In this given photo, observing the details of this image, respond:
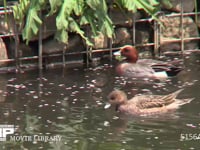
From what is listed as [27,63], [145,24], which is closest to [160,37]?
[145,24]

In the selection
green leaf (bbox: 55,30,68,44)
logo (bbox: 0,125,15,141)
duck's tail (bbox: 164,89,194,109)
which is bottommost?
logo (bbox: 0,125,15,141)

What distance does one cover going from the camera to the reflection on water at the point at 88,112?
29.8ft

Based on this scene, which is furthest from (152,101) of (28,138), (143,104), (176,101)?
(28,138)

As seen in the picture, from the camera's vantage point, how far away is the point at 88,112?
1029cm

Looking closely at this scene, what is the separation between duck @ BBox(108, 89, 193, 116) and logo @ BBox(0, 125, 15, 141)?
4.71 feet

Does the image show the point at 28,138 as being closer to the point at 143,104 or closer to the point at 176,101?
the point at 143,104

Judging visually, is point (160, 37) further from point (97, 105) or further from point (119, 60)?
point (97, 105)

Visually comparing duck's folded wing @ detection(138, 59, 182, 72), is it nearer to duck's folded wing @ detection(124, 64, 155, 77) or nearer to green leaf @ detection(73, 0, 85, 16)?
duck's folded wing @ detection(124, 64, 155, 77)

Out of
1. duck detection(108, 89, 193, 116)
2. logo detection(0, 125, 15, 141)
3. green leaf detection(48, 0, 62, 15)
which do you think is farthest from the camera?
green leaf detection(48, 0, 62, 15)

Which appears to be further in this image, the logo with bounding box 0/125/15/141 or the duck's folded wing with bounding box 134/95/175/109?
the duck's folded wing with bounding box 134/95/175/109

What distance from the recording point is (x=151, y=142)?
356 inches

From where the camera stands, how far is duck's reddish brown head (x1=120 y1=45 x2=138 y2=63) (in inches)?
501

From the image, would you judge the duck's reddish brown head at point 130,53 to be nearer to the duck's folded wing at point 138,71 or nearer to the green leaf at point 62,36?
the duck's folded wing at point 138,71

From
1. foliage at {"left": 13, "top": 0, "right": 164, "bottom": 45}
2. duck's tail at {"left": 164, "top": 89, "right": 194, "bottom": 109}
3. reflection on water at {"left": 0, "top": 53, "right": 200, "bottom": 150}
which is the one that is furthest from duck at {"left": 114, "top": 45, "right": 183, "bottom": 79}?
duck's tail at {"left": 164, "top": 89, "right": 194, "bottom": 109}
